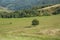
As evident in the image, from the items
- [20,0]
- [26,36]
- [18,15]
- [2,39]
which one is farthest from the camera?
[20,0]

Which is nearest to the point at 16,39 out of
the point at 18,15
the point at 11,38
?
the point at 11,38

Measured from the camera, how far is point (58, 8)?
6788cm

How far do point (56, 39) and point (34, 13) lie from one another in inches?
1372

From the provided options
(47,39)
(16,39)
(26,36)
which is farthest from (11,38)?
(47,39)

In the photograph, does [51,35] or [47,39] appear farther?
[51,35]

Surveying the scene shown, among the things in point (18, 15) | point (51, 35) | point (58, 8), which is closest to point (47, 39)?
point (51, 35)

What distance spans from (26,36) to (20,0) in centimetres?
14287

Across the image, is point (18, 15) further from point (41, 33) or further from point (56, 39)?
point (56, 39)

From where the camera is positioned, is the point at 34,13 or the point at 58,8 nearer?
the point at 34,13

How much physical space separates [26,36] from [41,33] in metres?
2.83

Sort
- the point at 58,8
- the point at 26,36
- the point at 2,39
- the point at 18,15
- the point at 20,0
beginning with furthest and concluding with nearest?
1. the point at 20,0
2. the point at 58,8
3. the point at 18,15
4. the point at 26,36
5. the point at 2,39

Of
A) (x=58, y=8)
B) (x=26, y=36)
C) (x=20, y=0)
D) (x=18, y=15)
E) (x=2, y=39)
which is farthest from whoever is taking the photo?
(x=20, y=0)

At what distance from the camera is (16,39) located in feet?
86.6

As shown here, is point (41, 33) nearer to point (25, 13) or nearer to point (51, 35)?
point (51, 35)
